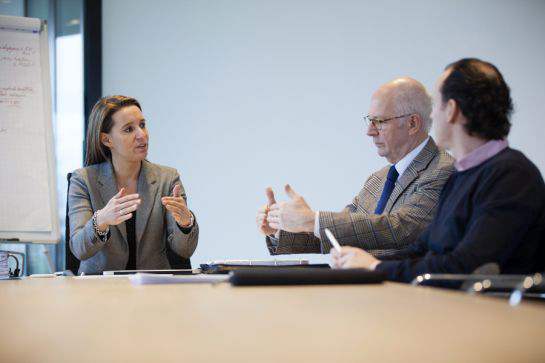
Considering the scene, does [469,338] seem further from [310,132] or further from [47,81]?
[310,132]

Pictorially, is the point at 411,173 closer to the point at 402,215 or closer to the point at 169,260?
the point at 402,215

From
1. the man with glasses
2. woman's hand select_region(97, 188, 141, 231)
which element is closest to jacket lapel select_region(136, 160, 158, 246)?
woman's hand select_region(97, 188, 141, 231)

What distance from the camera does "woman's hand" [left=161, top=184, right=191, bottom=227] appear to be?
3.14m

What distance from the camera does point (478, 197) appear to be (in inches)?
75.9

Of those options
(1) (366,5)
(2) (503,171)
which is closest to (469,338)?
(2) (503,171)

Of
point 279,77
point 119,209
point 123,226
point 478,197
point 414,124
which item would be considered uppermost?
point 279,77

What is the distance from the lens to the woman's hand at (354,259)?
1.92m

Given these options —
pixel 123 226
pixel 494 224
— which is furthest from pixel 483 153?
pixel 123 226

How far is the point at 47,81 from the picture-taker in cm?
Answer: 392

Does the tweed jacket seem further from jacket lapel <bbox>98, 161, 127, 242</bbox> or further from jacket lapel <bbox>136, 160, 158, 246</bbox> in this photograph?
jacket lapel <bbox>98, 161, 127, 242</bbox>

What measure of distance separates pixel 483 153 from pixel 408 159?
91 cm

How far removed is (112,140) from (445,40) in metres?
2.08

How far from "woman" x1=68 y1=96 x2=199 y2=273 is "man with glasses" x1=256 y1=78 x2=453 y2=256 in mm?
478

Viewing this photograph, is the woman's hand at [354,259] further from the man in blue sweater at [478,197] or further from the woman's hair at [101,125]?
the woman's hair at [101,125]
